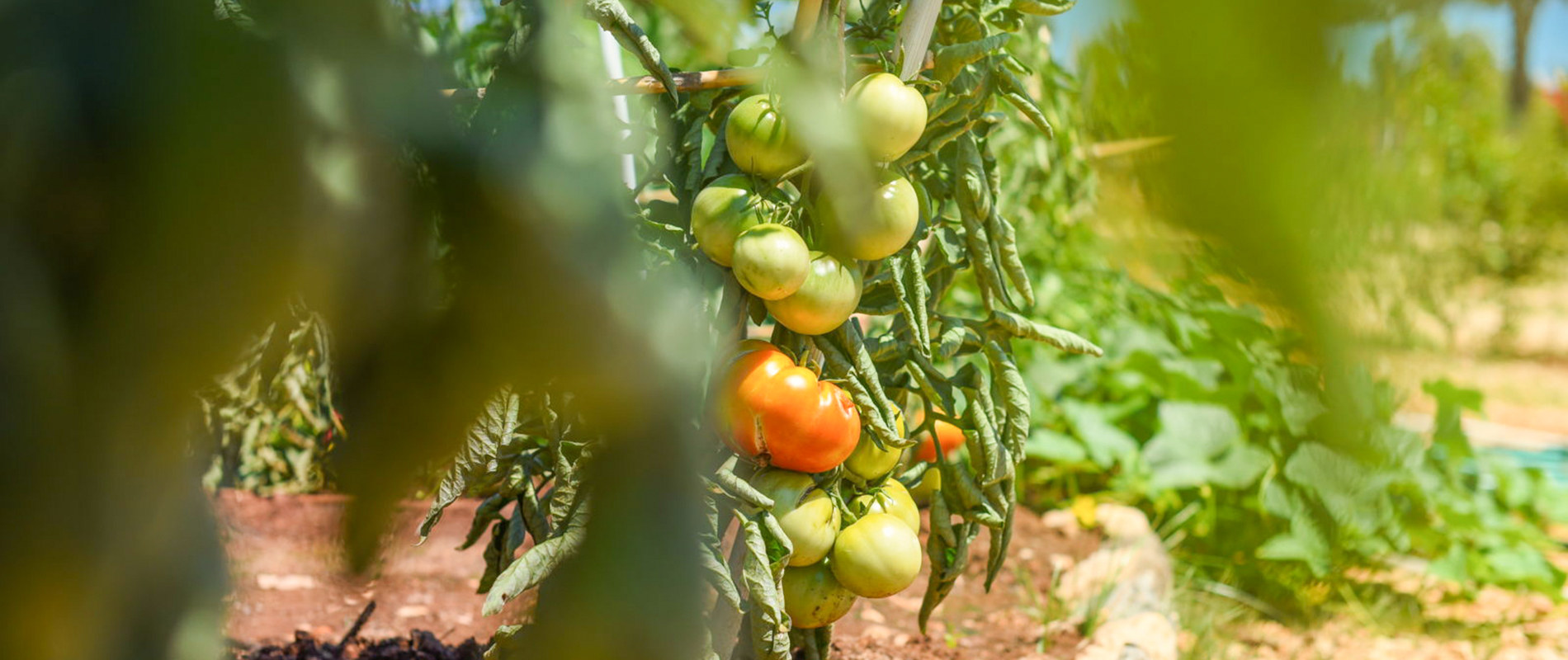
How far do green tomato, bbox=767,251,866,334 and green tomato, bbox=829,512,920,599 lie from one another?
0.19m

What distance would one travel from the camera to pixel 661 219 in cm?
92

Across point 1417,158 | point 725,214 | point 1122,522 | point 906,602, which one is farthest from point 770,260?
point 1122,522

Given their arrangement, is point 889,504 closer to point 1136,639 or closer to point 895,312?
point 895,312

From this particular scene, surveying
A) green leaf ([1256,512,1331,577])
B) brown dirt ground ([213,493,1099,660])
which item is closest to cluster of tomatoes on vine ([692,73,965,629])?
brown dirt ground ([213,493,1099,660])

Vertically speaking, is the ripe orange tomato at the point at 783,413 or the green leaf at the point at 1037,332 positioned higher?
the green leaf at the point at 1037,332

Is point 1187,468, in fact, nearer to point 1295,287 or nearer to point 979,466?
point 979,466

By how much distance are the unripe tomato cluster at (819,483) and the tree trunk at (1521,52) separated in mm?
736

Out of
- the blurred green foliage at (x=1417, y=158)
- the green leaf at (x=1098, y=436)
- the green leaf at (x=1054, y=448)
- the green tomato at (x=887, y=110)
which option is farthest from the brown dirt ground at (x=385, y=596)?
the green leaf at (x=1098, y=436)

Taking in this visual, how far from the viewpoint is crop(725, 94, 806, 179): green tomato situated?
2.65ft

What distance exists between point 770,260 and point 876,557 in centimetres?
30

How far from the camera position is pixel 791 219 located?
888 millimetres

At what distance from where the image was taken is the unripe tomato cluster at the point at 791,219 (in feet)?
2.47

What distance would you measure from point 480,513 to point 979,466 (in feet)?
1.56

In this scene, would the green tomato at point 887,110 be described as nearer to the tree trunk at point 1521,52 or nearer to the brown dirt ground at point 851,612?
the tree trunk at point 1521,52
